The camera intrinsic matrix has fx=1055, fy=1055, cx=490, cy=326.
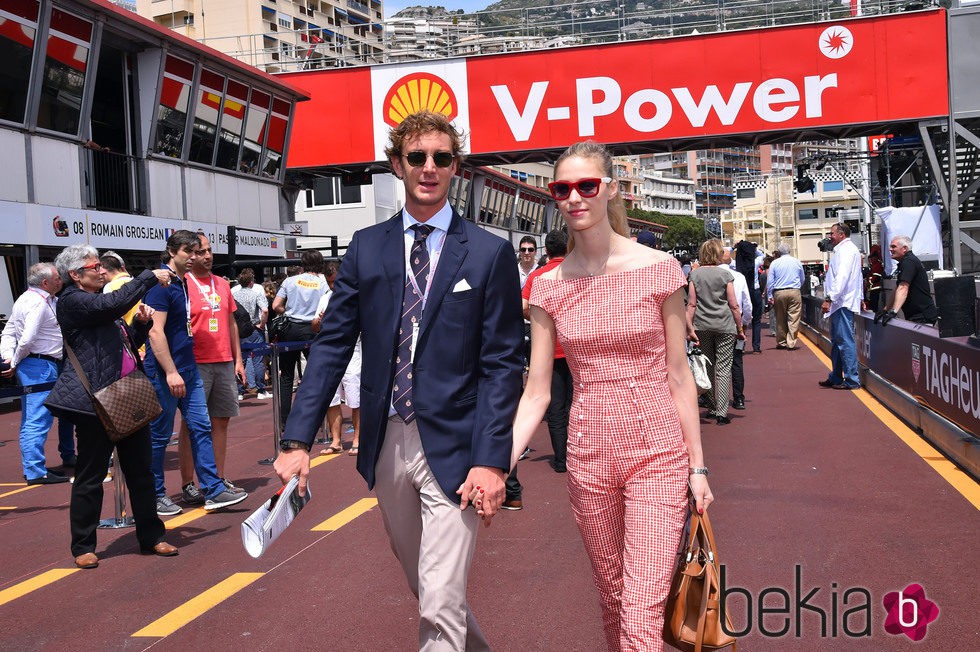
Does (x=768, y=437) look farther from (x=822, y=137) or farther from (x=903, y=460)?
(x=822, y=137)

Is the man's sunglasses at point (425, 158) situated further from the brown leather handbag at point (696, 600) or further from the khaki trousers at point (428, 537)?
the brown leather handbag at point (696, 600)

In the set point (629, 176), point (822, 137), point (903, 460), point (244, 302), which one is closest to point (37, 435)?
point (244, 302)

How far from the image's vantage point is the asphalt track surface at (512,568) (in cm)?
469

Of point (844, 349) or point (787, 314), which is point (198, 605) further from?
point (787, 314)

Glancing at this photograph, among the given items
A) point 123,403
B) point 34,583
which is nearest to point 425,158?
point 123,403

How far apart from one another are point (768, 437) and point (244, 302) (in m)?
8.34

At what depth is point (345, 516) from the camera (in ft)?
23.8

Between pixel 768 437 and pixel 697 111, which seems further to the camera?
pixel 697 111

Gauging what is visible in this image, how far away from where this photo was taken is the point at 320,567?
5898 millimetres

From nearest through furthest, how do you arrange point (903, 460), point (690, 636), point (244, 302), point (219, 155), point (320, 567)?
point (690, 636), point (320, 567), point (903, 460), point (244, 302), point (219, 155)

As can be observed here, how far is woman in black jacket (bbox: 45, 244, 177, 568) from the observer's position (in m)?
6.19

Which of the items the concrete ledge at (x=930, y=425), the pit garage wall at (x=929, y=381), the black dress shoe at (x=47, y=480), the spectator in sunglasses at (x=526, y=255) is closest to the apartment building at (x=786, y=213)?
the pit garage wall at (x=929, y=381)

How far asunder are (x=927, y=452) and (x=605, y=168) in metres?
6.38

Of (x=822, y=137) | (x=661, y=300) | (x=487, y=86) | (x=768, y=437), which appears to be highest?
(x=487, y=86)
